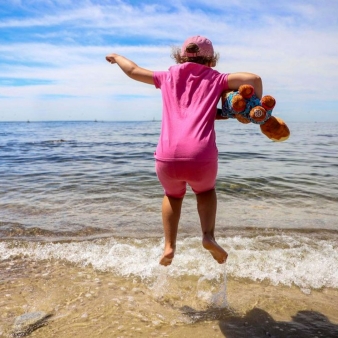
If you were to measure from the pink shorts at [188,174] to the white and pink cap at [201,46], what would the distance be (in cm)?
88

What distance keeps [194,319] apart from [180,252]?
1.41 metres

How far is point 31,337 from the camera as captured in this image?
8.71ft

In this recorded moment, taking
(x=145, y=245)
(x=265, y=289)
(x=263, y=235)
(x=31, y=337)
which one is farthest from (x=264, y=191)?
(x=31, y=337)

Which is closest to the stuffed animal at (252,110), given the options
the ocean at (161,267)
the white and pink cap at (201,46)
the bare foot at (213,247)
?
the white and pink cap at (201,46)

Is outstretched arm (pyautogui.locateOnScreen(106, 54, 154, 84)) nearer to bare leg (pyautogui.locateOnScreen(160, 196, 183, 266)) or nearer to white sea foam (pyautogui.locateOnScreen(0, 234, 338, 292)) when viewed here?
bare leg (pyautogui.locateOnScreen(160, 196, 183, 266))

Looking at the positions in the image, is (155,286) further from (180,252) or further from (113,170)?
(113,170)

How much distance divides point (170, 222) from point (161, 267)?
0.88 metres

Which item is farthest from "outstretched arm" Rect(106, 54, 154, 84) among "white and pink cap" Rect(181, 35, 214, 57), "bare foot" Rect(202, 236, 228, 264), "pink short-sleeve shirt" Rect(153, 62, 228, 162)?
"bare foot" Rect(202, 236, 228, 264)

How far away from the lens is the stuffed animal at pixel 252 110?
2785 mm

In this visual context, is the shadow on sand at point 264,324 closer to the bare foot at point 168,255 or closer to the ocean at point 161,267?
the ocean at point 161,267

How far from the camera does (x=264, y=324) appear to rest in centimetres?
289

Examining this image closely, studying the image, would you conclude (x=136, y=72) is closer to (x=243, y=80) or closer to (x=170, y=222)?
(x=243, y=80)

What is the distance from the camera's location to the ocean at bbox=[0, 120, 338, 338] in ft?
9.56

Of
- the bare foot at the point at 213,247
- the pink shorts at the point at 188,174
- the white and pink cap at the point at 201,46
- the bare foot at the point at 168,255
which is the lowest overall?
the bare foot at the point at 168,255
